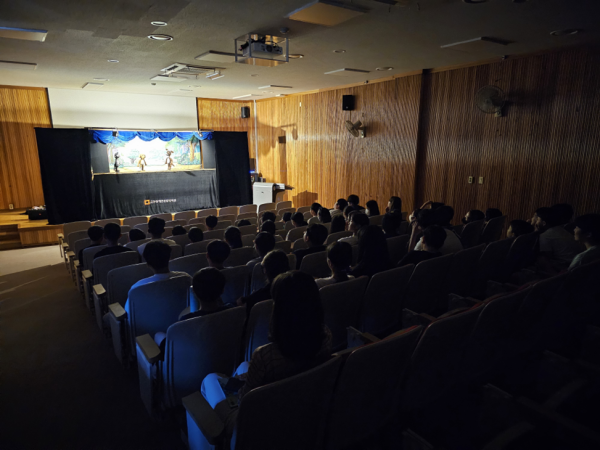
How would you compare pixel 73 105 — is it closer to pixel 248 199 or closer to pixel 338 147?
pixel 248 199

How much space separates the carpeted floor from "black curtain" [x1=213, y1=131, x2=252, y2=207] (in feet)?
27.7

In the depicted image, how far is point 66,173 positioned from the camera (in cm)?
1020

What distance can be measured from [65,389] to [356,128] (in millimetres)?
8646

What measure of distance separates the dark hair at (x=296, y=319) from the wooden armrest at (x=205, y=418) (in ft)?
1.48

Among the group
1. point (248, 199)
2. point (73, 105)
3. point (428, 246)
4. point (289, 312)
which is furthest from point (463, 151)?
point (73, 105)

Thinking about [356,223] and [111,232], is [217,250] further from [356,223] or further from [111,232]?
[356,223]

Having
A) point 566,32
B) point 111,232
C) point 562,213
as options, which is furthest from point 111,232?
Result: point 566,32

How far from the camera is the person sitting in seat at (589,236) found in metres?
3.35

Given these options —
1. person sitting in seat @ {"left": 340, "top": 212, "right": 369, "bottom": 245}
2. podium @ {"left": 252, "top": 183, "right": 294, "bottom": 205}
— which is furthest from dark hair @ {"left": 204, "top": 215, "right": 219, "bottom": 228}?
podium @ {"left": 252, "top": 183, "right": 294, "bottom": 205}

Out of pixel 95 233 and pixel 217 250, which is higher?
pixel 217 250

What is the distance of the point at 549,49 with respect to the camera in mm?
6047

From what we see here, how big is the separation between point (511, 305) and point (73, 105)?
1227cm

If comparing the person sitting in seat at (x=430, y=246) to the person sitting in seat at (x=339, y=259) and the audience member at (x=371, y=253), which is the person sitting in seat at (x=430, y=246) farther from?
the person sitting in seat at (x=339, y=259)

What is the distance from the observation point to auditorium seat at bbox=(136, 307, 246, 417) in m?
2.29
